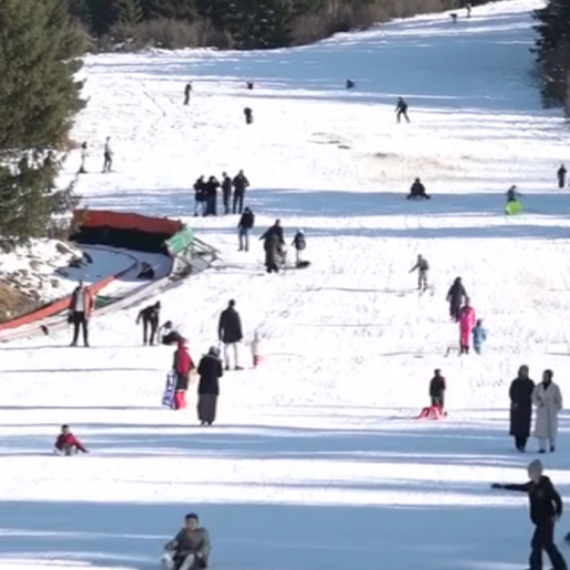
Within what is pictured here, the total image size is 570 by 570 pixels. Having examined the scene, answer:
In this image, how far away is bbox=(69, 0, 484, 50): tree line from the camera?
97.9 metres

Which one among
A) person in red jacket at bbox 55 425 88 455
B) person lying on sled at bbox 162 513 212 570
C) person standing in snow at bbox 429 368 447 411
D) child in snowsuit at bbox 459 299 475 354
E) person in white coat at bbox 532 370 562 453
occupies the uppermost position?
person lying on sled at bbox 162 513 212 570

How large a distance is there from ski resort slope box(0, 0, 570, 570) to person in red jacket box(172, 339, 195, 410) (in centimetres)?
36

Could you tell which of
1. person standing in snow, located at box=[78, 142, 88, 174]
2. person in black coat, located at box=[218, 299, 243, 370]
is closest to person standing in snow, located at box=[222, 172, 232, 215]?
person standing in snow, located at box=[78, 142, 88, 174]

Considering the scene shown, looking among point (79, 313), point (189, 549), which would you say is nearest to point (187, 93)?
point (79, 313)

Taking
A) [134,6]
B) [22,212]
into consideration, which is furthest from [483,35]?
[22,212]

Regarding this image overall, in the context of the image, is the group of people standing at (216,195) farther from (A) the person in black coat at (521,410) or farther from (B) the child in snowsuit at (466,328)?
(A) the person in black coat at (521,410)

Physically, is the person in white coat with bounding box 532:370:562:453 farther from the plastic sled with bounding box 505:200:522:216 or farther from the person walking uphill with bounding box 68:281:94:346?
the plastic sled with bounding box 505:200:522:216

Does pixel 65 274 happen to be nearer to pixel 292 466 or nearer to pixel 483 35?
pixel 292 466

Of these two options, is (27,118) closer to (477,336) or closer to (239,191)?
(239,191)

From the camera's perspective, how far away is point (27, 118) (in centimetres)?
3609

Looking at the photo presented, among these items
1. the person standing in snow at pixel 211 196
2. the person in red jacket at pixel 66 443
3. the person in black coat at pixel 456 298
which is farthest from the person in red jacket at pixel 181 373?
the person standing in snow at pixel 211 196

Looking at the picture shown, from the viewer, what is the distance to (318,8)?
336 ft

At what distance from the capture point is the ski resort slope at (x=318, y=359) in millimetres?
15039

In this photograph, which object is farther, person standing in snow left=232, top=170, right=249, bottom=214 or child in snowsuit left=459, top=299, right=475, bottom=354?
person standing in snow left=232, top=170, right=249, bottom=214
